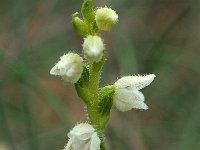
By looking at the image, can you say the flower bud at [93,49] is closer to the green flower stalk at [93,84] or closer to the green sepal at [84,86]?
the green flower stalk at [93,84]

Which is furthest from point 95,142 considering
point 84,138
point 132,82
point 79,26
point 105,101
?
point 79,26

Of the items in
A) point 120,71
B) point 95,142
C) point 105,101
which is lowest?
point 95,142

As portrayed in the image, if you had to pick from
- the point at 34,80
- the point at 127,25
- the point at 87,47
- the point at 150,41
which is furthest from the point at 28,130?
the point at 127,25

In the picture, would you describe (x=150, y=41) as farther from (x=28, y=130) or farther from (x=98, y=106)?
(x=98, y=106)

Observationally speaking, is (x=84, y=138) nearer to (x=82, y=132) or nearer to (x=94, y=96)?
(x=82, y=132)

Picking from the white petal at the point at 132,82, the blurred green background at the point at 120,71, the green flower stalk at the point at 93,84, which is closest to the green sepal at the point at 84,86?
the green flower stalk at the point at 93,84

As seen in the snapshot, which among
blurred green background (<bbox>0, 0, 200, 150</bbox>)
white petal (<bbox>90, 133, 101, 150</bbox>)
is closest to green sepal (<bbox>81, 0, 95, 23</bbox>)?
white petal (<bbox>90, 133, 101, 150</bbox>)
